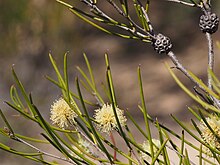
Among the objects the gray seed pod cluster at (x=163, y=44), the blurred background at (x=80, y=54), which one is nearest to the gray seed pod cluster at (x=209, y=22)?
the gray seed pod cluster at (x=163, y=44)

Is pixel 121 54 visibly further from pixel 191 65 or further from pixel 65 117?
pixel 65 117

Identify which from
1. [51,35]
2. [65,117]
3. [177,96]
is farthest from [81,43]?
[65,117]

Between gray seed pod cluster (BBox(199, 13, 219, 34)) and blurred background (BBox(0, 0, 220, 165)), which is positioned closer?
gray seed pod cluster (BBox(199, 13, 219, 34))

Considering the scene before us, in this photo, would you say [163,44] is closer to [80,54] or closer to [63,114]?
[63,114]

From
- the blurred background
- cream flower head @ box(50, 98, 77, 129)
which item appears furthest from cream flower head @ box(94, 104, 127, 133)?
the blurred background

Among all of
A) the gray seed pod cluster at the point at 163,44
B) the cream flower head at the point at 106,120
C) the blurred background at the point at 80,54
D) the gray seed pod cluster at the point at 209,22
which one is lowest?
the cream flower head at the point at 106,120

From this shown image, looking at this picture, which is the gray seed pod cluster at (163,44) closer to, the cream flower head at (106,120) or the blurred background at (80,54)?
the cream flower head at (106,120)

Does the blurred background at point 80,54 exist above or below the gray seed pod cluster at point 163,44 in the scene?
above

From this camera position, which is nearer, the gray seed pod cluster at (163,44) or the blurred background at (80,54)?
the gray seed pod cluster at (163,44)

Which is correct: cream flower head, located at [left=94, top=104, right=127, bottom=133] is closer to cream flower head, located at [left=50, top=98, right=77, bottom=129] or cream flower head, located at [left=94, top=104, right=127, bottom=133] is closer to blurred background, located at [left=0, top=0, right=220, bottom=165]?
cream flower head, located at [left=50, top=98, right=77, bottom=129]
